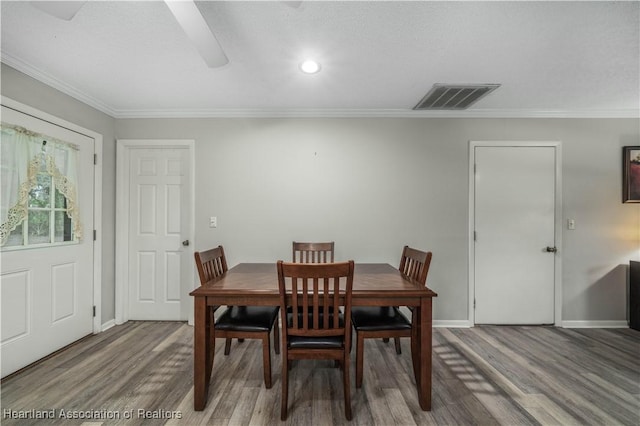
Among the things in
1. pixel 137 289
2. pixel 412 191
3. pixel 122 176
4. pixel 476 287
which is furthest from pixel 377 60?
pixel 137 289

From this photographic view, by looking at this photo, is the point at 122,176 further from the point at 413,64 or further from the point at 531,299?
the point at 531,299

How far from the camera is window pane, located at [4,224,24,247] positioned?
2.04 m

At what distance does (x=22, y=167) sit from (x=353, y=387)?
9.82 feet

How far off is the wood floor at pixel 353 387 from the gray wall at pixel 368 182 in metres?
0.88

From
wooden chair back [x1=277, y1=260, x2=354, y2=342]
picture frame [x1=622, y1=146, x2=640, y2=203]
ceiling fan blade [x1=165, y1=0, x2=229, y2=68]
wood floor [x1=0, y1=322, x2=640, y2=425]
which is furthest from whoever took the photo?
picture frame [x1=622, y1=146, x2=640, y2=203]

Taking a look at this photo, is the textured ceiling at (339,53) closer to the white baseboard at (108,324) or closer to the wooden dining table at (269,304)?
the wooden dining table at (269,304)

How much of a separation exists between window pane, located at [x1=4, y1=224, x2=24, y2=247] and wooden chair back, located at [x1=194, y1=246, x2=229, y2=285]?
1.44 m

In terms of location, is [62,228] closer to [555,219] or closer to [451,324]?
[451,324]

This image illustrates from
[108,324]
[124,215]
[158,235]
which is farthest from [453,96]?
[108,324]

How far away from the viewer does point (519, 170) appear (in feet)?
10.00

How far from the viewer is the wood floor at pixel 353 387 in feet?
5.49

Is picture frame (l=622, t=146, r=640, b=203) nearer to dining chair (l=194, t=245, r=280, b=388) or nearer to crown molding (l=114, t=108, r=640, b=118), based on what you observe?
crown molding (l=114, t=108, r=640, b=118)

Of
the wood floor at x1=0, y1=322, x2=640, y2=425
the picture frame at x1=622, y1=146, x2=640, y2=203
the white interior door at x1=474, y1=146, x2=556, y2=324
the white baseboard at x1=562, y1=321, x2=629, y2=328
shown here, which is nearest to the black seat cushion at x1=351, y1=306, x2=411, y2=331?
the wood floor at x1=0, y1=322, x2=640, y2=425

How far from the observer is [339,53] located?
6.46 ft
